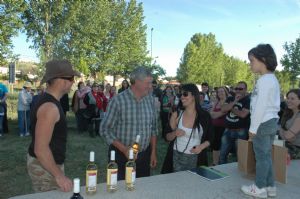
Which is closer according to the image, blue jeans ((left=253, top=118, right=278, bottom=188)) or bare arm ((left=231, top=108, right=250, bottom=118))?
blue jeans ((left=253, top=118, right=278, bottom=188))

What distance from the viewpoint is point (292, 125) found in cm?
382

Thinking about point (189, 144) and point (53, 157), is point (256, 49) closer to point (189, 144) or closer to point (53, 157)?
point (189, 144)

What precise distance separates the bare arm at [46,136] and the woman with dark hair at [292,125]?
2.80 m

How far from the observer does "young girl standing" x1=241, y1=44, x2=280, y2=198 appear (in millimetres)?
2232

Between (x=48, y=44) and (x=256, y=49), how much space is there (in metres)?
23.7

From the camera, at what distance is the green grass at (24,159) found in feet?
16.3

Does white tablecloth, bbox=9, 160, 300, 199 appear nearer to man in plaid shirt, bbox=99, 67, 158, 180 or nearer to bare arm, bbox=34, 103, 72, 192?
bare arm, bbox=34, 103, 72, 192

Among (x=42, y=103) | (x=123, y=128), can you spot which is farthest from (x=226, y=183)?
(x=42, y=103)

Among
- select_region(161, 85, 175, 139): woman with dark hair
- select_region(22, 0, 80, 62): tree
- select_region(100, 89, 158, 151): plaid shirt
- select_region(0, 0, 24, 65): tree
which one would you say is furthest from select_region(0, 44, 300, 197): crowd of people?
select_region(22, 0, 80, 62): tree

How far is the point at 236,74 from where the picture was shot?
5466 centimetres

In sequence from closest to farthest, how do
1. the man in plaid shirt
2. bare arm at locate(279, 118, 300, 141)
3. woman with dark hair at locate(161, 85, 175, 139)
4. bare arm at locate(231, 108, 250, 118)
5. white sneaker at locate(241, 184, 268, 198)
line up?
white sneaker at locate(241, 184, 268, 198) → the man in plaid shirt → bare arm at locate(279, 118, 300, 141) → bare arm at locate(231, 108, 250, 118) → woman with dark hair at locate(161, 85, 175, 139)

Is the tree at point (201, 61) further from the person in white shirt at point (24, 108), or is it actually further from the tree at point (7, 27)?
the person in white shirt at point (24, 108)

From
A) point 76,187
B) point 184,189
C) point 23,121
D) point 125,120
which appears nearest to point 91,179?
point 76,187

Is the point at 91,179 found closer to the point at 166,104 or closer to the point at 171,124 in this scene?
the point at 171,124
